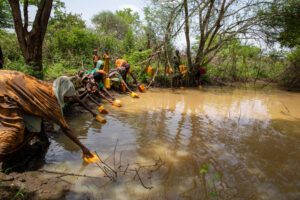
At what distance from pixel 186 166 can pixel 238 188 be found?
2.78 feet

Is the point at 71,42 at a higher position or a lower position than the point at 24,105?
higher

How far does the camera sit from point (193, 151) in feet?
16.5

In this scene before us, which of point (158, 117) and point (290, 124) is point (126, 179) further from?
point (290, 124)

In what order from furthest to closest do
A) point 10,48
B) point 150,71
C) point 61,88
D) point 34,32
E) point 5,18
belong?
point 5,18 → point 10,48 → point 150,71 → point 34,32 → point 61,88

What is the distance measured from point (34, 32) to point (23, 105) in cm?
443

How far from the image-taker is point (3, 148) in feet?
10.6

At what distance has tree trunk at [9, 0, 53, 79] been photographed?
23.6 ft

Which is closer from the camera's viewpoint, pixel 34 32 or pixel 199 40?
pixel 34 32

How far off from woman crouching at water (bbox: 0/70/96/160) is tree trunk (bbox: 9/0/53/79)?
12.2 ft

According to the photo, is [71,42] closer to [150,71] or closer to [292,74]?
[150,71]

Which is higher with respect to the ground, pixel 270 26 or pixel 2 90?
pixel 270 26

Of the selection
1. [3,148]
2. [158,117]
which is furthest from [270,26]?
[3,148]

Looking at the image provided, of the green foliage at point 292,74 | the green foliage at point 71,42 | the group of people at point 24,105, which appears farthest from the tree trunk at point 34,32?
the green foliage at point 292,74

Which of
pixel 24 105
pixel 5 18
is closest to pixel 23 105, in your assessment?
pixel 24 105
